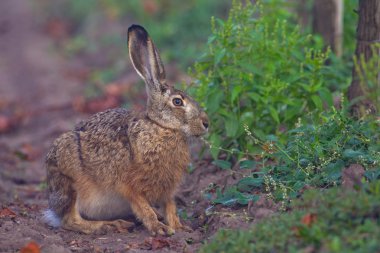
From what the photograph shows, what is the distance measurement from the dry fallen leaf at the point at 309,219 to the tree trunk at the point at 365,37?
2.32 m

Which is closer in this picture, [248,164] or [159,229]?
[159,229]

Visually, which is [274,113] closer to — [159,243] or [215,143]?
[215,143]

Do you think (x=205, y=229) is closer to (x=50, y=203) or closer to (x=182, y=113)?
(x=182, y=113)

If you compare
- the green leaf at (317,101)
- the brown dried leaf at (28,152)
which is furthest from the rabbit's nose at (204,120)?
the brown dried leaf at (28,152)

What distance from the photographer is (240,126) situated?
6426 millimetres

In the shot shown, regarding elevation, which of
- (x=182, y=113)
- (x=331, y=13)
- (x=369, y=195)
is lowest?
(x=369, y=195)

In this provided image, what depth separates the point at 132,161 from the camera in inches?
225

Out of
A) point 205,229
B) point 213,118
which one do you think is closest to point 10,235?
point 205,229

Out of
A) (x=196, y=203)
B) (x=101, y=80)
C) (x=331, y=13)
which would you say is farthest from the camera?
(x=101, y=80)

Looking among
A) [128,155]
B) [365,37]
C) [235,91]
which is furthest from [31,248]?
[365,37]

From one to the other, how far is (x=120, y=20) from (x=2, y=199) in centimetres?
861

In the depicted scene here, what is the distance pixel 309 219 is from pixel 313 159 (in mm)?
1105

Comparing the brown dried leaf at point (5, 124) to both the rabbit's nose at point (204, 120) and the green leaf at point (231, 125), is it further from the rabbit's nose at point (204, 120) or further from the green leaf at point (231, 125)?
the rabbit's nose at point (204, 120)

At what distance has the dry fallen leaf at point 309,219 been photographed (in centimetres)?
427
